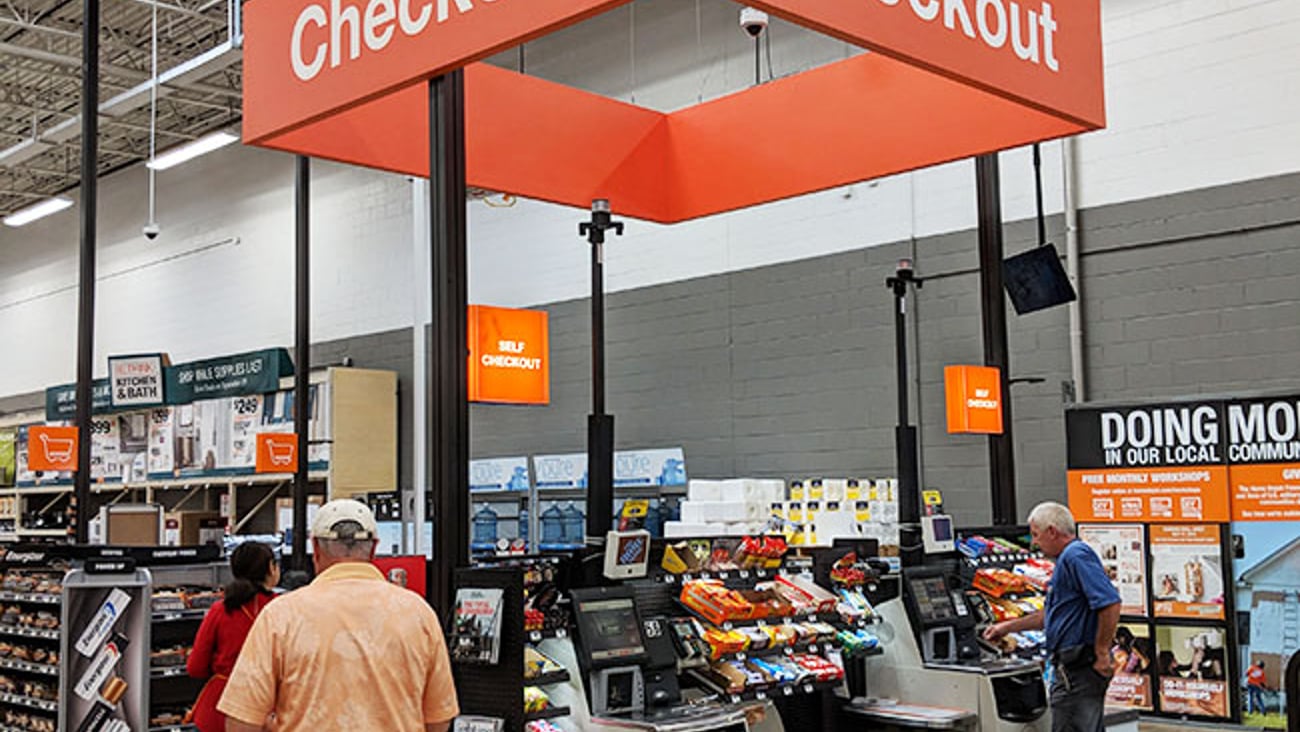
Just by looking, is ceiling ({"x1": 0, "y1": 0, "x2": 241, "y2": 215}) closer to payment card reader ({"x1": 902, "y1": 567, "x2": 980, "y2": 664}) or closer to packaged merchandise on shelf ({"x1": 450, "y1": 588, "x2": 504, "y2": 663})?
payment card reader ({"x1": 902, "y1": 567, "x2": 980, "y2": 664})

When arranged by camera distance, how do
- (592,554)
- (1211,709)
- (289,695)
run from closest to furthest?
(289,695) < (592,554) < (1211,709)

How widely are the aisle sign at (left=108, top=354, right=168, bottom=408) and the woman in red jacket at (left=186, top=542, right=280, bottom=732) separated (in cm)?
901

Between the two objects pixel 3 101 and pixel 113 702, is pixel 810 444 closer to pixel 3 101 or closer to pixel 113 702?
pixel 113 702

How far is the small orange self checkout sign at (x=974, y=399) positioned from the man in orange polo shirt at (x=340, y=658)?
5.88 metres

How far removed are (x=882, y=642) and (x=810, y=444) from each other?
5133mm

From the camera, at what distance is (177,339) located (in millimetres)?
19422

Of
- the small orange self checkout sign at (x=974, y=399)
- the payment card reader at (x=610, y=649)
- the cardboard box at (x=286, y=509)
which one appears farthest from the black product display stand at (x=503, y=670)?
Answer: the cardboard box at (x=286, y=509)

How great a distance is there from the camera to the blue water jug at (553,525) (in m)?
13.7

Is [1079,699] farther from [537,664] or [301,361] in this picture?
[301,361]

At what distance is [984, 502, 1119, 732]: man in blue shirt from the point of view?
5.80 m

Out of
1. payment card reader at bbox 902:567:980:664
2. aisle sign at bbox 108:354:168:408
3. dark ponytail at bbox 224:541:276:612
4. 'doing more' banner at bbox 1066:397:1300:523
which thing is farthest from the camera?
aisle sign at bbox 108:354:168:408

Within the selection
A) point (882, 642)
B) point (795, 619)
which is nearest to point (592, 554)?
point (795, 619)

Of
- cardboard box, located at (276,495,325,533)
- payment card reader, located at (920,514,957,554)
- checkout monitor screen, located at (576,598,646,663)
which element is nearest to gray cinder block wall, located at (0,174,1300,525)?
cardboard box, located at (276,495,325,533)

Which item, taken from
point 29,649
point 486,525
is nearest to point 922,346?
point 486,525
